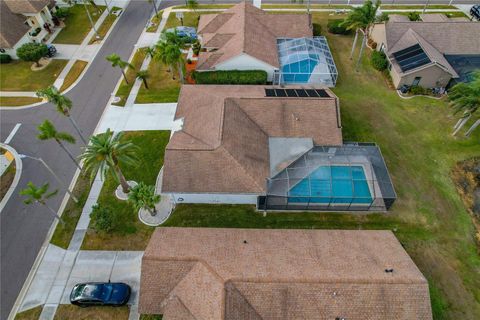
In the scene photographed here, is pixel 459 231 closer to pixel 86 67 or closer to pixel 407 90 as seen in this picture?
pixel 407 90

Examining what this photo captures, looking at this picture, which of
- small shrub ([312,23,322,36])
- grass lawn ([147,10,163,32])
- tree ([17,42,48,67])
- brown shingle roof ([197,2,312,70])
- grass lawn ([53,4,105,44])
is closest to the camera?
brown shingle roof ([197,2,312,70])

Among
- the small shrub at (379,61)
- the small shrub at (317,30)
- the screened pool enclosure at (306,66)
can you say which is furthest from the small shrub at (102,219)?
the small shrub at (317,30)

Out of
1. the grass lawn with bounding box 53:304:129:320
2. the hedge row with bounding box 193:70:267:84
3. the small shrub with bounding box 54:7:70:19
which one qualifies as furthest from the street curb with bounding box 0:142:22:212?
the small shrub with bounding box 54:7:70:19

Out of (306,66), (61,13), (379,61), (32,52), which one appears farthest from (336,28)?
(61,13)

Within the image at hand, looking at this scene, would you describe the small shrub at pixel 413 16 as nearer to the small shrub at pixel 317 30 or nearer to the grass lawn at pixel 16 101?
the small shrub at pixel 317 30

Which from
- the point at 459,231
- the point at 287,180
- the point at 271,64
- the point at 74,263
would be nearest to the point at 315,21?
the point at 271,64

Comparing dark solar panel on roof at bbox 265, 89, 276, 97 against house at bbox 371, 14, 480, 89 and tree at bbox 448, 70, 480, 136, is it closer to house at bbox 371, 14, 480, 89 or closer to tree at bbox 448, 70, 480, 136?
house at bbox 371, 14, 480, 89
